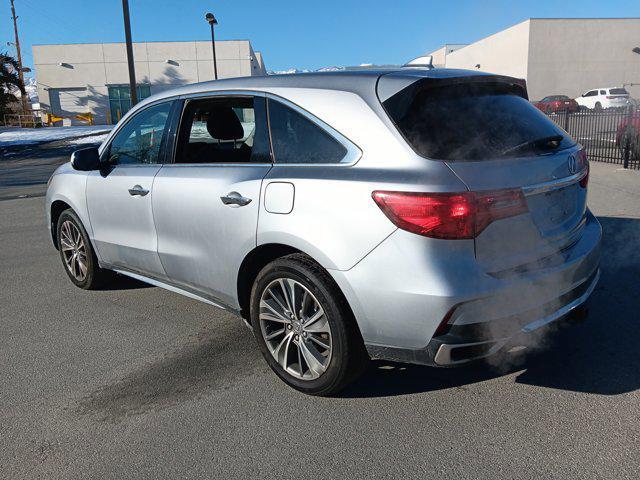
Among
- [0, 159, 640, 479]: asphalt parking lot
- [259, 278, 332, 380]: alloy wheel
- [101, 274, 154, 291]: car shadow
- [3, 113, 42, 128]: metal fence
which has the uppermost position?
[3, 113, 42, 128]: metal fence

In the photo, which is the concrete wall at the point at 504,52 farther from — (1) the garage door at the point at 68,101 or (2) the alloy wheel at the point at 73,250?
(2) the alloy wheel at the point at 73,250

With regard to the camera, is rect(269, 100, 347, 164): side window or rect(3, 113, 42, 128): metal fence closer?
rect(269, 100, 347, 164): side window

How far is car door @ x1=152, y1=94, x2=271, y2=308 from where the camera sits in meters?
3.18

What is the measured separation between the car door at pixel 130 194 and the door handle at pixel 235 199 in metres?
0.86

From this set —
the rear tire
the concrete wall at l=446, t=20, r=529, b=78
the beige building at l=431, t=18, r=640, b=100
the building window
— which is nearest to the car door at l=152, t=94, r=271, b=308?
the rear tire

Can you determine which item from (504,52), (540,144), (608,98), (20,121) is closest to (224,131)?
(540,144)

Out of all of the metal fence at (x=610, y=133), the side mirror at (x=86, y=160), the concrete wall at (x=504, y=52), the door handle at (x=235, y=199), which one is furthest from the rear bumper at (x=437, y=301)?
the concrete wall at (x=504, y=52)

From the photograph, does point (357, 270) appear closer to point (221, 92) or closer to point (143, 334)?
point (221, 92)

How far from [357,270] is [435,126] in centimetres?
81

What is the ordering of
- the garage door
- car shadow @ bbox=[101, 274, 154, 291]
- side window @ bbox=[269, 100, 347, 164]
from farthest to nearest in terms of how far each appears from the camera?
the garage door → car shadow @ bbox=[101, 274, 154, 291] → side window @ bbox=[269, 100, 347, 164]

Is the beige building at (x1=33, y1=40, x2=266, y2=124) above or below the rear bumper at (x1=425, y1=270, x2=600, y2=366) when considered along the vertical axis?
above

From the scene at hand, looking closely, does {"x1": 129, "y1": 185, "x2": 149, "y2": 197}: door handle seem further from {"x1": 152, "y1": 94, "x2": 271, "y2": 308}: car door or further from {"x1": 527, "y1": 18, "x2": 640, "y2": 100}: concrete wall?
{"x1": 527, "y1": 18, "x2": 640, "y2": 100}: concrete wall

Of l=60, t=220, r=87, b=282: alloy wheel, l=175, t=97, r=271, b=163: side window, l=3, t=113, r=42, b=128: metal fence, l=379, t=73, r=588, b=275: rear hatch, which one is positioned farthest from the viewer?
l=3, t=113, r=42, b=128: metal fence

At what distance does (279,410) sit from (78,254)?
9.66 feet
